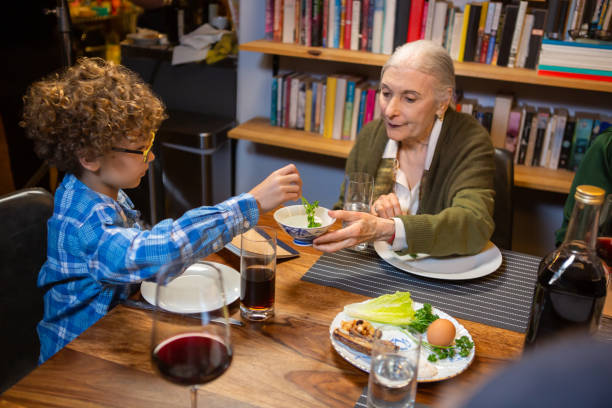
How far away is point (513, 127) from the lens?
265 centimetres

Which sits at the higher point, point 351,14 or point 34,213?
point 351,14

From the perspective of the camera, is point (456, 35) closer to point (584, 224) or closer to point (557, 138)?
point (557, 138)

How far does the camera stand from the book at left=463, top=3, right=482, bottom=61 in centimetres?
252

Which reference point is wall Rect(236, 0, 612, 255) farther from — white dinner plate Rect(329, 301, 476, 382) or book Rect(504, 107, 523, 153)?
white dinner plate Rect(329, 301, 476, 382)

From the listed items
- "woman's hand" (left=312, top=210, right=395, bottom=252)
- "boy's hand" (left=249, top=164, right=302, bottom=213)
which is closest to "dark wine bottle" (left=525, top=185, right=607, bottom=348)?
"woman's hand" (left=312, top=210, right=395, bottom=252)

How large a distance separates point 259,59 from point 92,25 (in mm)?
2463

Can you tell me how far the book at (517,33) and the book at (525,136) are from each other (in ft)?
0.80

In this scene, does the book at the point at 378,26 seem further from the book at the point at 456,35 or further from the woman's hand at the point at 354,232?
the woman's hand at the point at 354,232

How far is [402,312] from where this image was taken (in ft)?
3.77

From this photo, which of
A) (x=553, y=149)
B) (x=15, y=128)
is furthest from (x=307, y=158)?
(x=15, y=128)

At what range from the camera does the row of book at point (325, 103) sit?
2.83 m

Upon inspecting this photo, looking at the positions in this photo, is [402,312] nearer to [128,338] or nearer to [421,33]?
[128,338]

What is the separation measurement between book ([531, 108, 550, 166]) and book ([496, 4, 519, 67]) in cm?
30

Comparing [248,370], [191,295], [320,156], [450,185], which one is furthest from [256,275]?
[320,156]
